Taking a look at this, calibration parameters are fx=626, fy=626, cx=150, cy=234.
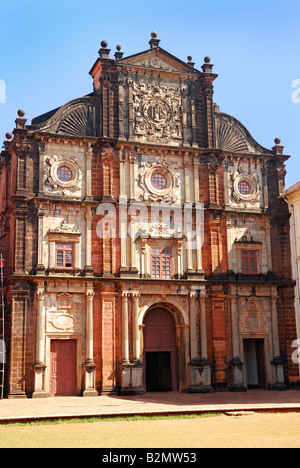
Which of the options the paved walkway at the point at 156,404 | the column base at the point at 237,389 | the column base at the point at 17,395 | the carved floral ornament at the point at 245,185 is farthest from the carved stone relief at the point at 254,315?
the column base at the point at 17,395

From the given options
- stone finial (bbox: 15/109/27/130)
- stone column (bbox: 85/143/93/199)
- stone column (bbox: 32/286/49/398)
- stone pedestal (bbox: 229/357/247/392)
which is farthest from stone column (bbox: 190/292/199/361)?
stone finial (bbox: 15/109/27/130)

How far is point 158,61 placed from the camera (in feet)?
121

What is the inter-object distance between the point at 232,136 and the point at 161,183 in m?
5.75

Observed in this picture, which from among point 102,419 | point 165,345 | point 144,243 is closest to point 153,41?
point 144,243

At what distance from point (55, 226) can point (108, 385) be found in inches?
345

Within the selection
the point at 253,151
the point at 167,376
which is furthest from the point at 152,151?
the point at 167,376

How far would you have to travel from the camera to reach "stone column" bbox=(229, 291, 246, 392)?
3434 centimetres

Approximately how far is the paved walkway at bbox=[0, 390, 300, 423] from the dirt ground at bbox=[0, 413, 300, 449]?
4.30 feet

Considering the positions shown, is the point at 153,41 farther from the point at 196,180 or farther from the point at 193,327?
the point at 193,327

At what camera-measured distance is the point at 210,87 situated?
37.8 metres

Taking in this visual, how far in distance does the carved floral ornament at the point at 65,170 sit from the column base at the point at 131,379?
32.5 ft

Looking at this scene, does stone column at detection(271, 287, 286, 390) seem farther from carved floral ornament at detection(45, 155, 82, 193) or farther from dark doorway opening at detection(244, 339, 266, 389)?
carved floral ornament at detection(45, 155, 82, 193)

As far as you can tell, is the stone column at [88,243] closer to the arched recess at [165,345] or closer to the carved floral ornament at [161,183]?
the carved floral ornament at [161,183]

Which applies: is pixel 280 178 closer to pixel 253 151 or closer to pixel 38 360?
pixel 253 151
